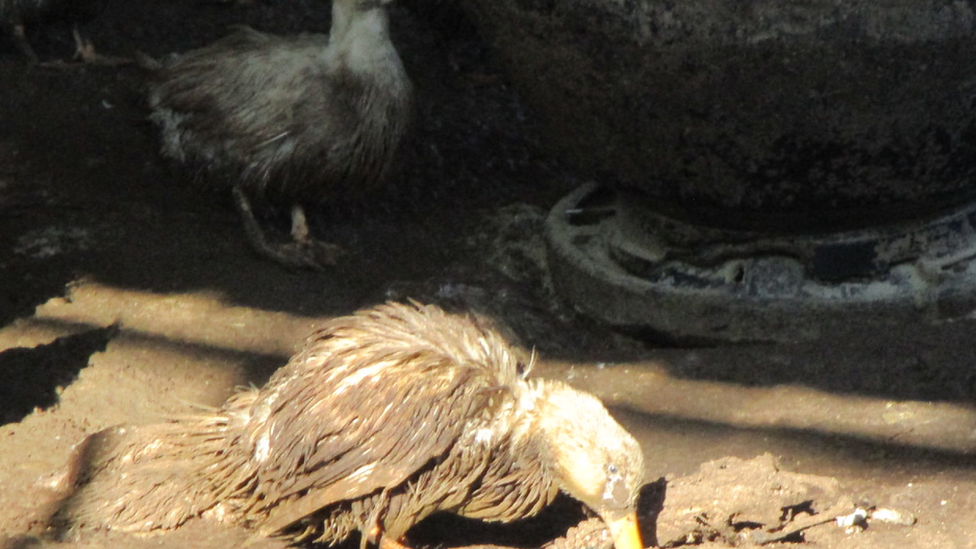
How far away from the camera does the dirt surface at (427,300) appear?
8.64 feet

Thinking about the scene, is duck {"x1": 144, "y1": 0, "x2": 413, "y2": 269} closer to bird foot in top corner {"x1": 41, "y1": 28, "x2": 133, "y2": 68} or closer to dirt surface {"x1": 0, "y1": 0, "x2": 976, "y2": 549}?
dirt surface {"x1": 0, "y1": 0, "x2": 976, "y2": 549}

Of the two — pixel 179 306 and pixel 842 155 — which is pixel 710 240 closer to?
pixel 842 155

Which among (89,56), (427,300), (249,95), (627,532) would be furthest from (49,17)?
(627,532)

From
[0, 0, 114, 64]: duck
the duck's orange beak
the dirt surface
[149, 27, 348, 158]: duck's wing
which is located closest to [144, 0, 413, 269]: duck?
[149, 27, 348, 158]: duck's wing

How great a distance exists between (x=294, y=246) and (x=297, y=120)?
499 millimetres


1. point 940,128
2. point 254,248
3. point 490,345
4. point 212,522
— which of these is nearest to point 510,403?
point 490,345

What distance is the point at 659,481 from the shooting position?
2.76 meters

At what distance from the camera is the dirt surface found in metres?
2.63

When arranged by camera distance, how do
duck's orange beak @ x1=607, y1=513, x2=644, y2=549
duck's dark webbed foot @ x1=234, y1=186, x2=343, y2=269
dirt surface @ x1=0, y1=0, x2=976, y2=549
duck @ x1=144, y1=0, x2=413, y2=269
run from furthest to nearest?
duck @ x1=144, y1=0, x2=413, y2=269, duck's dark webbed foot @ x1=234, y1=186, x2=343, y2=269, dirt surface @ x1=0, y1=0, x2=976, y2=549, duck's orange beak @ x1=607, y1=513, x2=644, y2=549

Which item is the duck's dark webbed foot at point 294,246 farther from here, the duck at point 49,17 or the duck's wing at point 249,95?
the duck at point 49,17

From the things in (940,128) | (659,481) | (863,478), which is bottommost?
(659,481)

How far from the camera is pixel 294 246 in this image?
4520 mm

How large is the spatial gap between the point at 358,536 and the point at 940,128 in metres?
2.05

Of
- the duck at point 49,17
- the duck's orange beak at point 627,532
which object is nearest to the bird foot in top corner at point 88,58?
the duck at point 49,17
